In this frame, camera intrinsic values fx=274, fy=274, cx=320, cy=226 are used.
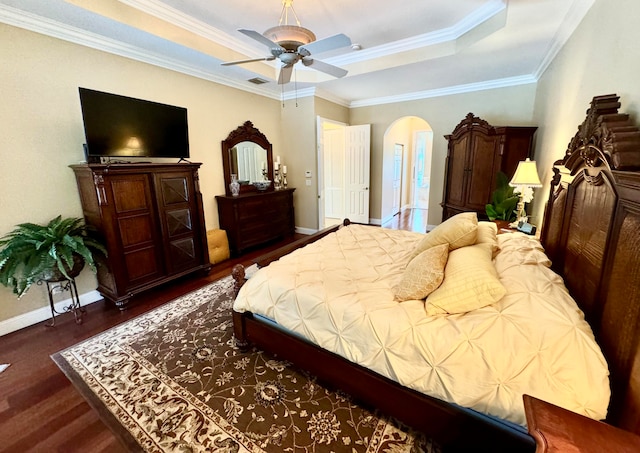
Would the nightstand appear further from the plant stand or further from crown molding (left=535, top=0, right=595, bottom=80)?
the plant stand

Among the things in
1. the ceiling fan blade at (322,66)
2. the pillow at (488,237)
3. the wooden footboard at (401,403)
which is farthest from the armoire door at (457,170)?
the wooden footboard at (401,403)

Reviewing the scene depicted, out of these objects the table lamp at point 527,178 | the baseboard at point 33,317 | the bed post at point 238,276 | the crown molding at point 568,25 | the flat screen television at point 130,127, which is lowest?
the baseboard at point 33,317

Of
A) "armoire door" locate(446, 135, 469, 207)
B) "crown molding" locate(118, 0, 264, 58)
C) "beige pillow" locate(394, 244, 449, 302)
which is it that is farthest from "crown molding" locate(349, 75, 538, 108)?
"beige pillow" locate(394, 244, 449, 302)

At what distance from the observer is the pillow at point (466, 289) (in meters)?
1.35

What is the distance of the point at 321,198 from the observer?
5426 millimetres

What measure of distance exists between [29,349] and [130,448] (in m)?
1.65

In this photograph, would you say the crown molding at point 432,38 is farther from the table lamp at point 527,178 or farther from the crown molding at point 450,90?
the crown molding at point 450,90

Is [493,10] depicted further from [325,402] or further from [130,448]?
[130,448]

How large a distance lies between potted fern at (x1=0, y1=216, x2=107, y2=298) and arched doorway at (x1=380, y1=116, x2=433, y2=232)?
5272 mm

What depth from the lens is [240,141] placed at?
4.53 meters

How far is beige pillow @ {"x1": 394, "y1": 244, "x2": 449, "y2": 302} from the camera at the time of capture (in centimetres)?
154

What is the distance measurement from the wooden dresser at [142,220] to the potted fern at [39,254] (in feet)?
0.98

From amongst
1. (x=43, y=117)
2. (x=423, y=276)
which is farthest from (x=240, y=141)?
(x=423, y=276)

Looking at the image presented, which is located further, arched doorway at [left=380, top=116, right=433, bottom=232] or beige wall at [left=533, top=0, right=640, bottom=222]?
arched doorway at [left=380, top=116, right=433, bottom=232]
